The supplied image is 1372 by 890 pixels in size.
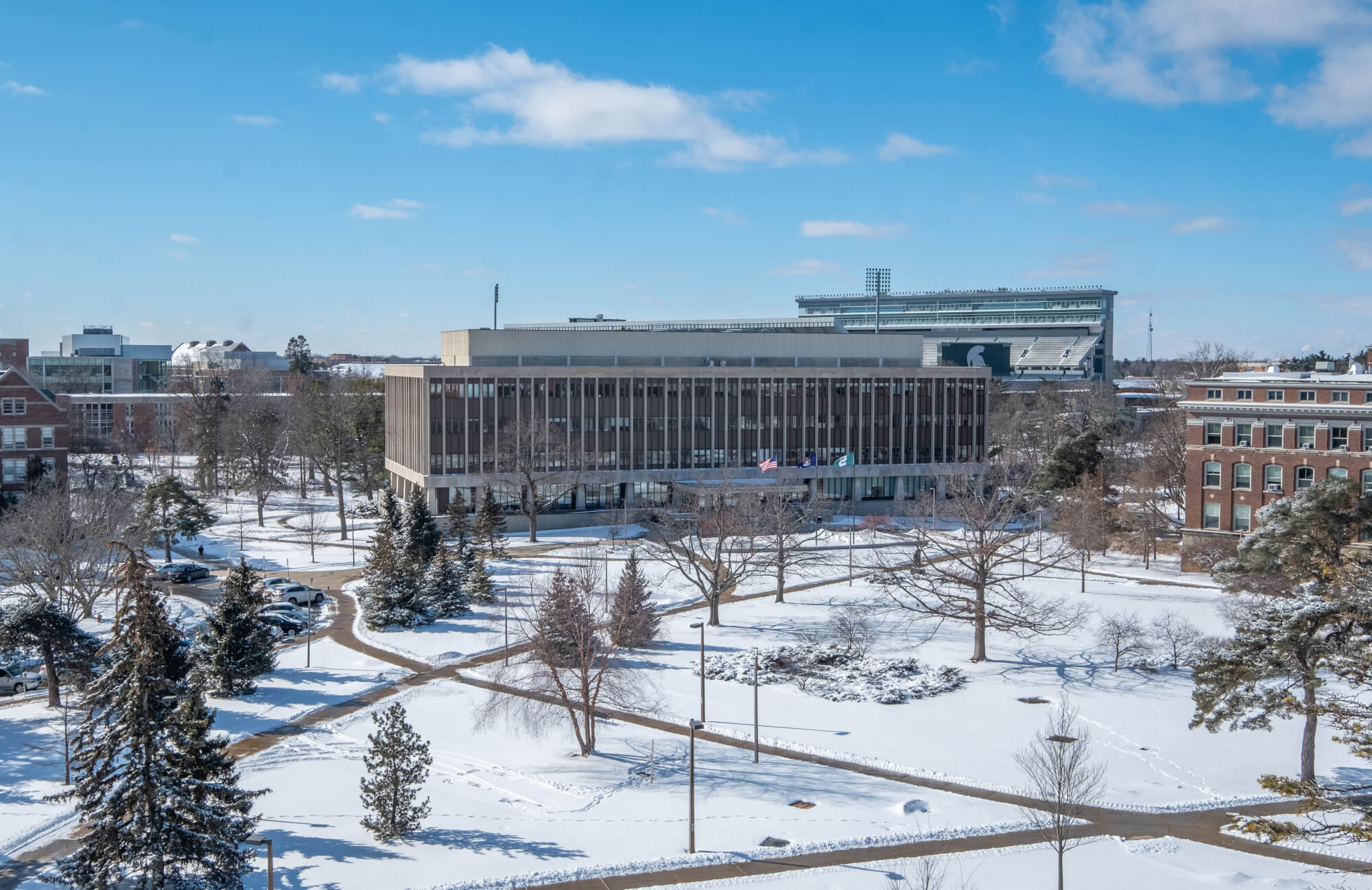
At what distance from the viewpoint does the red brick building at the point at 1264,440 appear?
6019cm

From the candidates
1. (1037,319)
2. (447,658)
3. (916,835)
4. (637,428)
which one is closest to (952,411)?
(637,428)

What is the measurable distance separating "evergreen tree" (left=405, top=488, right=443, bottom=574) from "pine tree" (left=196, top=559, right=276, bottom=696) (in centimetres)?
1445

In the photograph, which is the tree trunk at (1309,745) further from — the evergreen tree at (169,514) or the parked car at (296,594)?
the evergreen tree at (169,514)

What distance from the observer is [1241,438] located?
64625 mm

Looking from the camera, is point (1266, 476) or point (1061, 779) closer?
point (1061, 779)

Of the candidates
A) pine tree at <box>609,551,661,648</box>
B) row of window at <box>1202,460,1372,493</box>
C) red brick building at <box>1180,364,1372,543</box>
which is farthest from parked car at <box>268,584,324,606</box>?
row of window at <box>1202,460,1372,493</box>

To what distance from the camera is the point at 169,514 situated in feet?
232

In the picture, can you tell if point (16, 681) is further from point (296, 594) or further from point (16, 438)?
point (16, 438)

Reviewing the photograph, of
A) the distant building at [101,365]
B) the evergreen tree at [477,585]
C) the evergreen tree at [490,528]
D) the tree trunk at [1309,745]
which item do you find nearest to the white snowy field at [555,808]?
the tree trunk at [1309,745]

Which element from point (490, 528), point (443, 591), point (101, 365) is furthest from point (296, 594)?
point (101, 365)

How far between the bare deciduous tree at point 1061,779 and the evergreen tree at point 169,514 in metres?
51.4

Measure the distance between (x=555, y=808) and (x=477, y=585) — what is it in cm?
2608

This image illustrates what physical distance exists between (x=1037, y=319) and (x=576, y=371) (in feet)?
432

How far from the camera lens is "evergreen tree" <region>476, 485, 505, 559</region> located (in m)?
65.9
